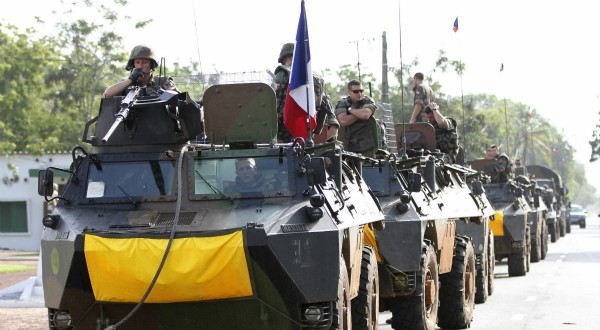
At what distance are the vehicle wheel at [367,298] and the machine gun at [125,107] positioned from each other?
252 cm

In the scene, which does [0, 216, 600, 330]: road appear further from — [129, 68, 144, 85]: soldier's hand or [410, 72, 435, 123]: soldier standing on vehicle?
[129, 68, 144, 85]: soldier's hand

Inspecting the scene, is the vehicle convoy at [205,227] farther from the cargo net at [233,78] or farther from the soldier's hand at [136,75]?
the cargo net at [233,78]

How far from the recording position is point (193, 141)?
41.9ft

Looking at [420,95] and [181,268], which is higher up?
[420,95]

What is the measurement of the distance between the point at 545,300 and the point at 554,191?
30434mm

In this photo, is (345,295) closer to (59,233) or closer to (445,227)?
(59,233)

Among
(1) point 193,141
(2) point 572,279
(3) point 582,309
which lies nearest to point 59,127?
(2) point 572,279

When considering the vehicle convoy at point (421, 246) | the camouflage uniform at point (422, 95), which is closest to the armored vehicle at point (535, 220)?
the camouflage uniform at point (422, 95)

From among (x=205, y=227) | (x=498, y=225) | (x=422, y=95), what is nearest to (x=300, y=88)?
(x=205, y=227)

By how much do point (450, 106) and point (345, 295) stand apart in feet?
166

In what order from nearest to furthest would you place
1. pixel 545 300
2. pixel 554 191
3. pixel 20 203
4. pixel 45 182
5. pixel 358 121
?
1. pixel 45 182
2. pixel 358 121
3. pixel 545 300
4. pixel 20 203
5. pixel 554 191

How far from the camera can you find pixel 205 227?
10.4 meters

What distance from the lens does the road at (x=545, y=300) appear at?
53.4 feet

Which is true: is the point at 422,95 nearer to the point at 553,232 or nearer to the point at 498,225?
the point at 498,225
